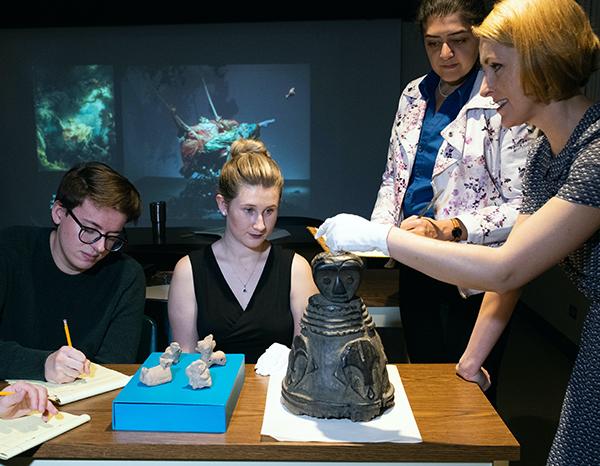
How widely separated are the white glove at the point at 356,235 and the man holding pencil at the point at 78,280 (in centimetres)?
83

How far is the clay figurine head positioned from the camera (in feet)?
4.58

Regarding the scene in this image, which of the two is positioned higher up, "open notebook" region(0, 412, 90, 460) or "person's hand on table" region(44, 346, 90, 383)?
"person's hand on table" region(44, 346, 90, 383)

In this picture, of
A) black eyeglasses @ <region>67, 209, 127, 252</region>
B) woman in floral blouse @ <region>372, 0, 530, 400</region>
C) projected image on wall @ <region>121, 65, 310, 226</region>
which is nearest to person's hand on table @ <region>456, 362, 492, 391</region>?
woman in floral blouse @ <region>372, 0, 530, 400</region>

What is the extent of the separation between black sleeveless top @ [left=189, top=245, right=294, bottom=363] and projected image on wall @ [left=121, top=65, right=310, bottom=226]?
165 inches

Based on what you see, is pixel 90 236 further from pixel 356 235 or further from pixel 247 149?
pixel 356 235

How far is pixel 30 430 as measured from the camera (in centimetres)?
137

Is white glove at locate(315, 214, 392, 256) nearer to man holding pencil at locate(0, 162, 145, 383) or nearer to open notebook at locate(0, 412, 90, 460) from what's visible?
open notebook at locate(0, 412, 90, 460)

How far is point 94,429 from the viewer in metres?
1.38

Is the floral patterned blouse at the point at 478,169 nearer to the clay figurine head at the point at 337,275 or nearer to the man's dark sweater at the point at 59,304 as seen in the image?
the clay figurine head at the point at 337,275

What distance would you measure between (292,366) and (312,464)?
0.69 ft

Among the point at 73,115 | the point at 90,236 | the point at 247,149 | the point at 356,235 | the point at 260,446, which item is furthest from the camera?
the point at 73,115

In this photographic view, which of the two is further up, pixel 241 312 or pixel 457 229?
pixel 457 229

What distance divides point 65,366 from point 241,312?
64 centimetres

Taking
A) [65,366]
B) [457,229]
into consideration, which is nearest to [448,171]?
[457,229]
